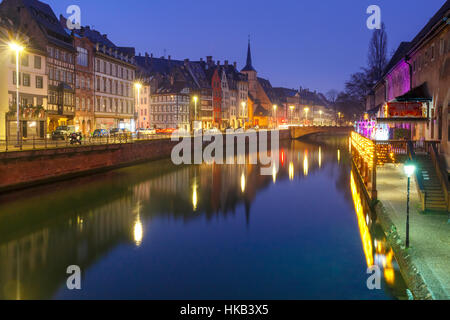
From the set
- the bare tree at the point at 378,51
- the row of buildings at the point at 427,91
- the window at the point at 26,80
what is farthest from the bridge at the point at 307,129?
the window at the point at 26,80

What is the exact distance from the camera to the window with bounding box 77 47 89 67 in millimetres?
62719

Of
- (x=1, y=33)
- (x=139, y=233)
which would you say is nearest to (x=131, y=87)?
(x=1, y=33)

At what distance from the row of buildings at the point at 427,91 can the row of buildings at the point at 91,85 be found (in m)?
27.5

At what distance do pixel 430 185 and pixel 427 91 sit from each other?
11582mm

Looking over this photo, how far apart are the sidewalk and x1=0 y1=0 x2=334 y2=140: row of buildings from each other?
2704cm

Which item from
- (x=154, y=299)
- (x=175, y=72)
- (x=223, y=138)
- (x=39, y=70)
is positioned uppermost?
(x=175, y=72)

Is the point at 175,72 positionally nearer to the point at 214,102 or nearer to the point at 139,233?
the point at 214,102

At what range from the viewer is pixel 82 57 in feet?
209

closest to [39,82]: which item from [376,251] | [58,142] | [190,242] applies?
[58,142]

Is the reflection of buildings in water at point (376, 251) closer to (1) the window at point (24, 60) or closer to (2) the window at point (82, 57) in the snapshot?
(1) the window at point (24, 60)

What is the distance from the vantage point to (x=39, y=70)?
2012 inches

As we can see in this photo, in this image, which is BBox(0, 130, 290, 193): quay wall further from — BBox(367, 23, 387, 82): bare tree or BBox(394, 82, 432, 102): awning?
BBox(367, 23, 387, 82): bare tree
